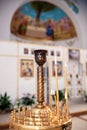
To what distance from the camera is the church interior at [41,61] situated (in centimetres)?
130

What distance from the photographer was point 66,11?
449 inches

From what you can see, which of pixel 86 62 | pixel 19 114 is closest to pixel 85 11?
pixel 86 62

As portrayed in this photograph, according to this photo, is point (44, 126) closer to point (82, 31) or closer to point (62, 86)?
point (62, 86)

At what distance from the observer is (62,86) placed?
803cm

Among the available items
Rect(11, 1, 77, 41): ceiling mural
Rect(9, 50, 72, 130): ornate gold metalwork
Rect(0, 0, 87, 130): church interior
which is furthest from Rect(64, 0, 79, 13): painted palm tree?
Rect(9, 50, 72, 130): ornate gold metalwork

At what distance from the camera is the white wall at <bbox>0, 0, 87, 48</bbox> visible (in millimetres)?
9500

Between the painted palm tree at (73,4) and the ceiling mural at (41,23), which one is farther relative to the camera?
the painted palm tree at (73,4)

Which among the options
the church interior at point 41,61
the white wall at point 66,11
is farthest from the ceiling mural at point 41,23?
the white wall at point 66,11

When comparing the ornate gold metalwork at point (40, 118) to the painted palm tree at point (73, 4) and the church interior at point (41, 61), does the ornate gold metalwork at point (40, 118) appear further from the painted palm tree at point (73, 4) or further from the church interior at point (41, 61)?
the painted palm tree at point (73, 4)

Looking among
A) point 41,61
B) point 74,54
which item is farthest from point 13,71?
point 41,61

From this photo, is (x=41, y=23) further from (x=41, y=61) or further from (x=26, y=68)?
(x=41, y=61)

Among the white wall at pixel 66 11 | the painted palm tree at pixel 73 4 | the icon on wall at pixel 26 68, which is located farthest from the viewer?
the painted palm tree at pixel 73 4

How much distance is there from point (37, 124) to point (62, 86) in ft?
22.7

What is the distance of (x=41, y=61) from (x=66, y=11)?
10684 millimetres
